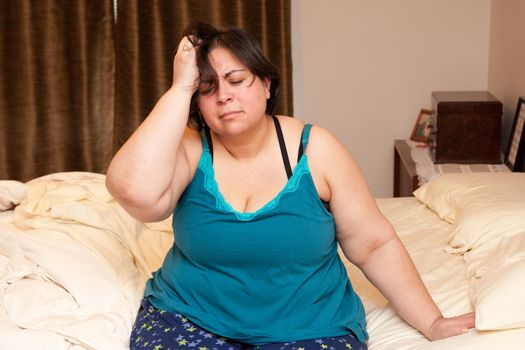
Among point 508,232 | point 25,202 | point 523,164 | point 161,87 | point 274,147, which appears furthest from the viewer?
point 161,87

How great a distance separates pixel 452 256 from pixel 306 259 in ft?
2.14

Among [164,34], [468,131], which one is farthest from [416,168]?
[164,34]

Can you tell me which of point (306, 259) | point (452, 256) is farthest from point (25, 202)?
point (452, 256)

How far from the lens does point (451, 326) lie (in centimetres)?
158

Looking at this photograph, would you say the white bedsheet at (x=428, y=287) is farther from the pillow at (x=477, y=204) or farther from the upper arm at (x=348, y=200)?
the upper arm at (x=348, y=200)

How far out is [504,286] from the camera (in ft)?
5.11

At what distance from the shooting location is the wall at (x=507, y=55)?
3.26 metres

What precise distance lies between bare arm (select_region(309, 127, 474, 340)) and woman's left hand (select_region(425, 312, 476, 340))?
17 millimetres

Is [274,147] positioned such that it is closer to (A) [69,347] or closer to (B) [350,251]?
(B) [350,251]

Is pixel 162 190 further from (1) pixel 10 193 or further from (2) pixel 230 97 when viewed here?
(1) pixel 10 193

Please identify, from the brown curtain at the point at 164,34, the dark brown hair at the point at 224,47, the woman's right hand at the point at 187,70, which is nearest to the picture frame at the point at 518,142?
the brown curtain at the point at 164,34

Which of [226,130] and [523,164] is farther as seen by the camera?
[523,164]

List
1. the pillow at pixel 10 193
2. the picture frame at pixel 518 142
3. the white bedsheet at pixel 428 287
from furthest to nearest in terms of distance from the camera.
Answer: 1. the picture frame at pixel 518 142
2. the pillow at pixel 10 193
3. the white bedsheet at pixel 428 287

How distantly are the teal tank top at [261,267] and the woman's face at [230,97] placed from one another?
0.12m
